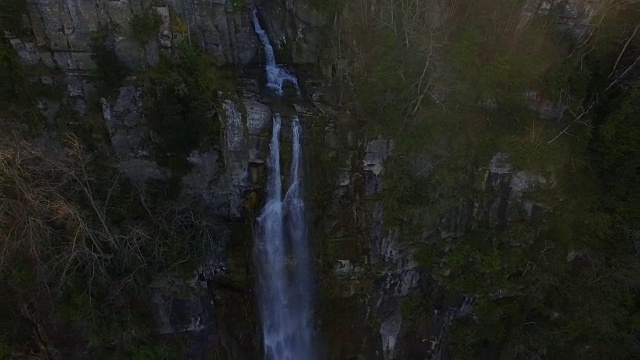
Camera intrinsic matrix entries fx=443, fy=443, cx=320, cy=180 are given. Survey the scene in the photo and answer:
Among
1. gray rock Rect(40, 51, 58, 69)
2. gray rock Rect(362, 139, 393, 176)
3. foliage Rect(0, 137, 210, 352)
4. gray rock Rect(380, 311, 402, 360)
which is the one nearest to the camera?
foliage Rect(0, 137, 210, 352)

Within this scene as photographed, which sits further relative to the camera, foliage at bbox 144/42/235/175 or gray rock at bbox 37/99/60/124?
gray rock at bbox 37/99/60/124

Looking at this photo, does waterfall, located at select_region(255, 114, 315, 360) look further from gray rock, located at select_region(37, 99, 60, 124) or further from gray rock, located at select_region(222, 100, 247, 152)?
gray rock, located at select_region(37, 99, 60, 124)

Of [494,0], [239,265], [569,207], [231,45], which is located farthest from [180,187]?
[569,207]

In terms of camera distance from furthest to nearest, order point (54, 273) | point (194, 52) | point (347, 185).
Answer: point (347, 185) → point (194, 52) → point (54, 273)

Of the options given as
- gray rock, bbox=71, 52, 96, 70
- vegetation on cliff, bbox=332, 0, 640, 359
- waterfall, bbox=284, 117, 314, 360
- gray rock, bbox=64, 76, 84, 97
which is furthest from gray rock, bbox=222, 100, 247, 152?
gray rock, bbox=64, 76, 84, 97

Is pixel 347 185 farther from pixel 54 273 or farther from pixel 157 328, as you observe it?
pixel 54 273

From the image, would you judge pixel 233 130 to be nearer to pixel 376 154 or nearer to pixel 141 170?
pixel 141 170
